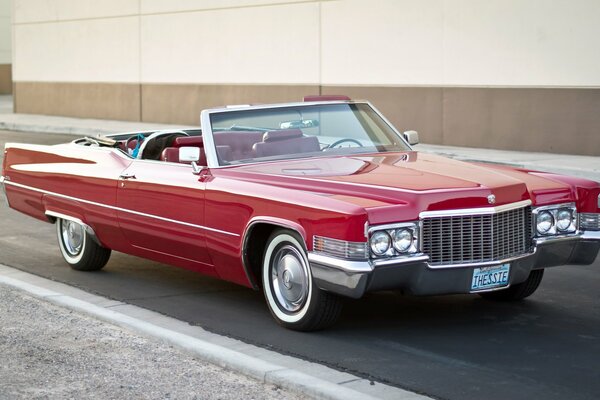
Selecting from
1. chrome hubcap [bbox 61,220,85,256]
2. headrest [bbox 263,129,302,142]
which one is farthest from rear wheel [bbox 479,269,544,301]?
chrome hubcap [bbox 61,220,85,256]

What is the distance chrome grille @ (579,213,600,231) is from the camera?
7801mm

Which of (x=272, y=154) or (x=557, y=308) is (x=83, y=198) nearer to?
(x=272, y=154)

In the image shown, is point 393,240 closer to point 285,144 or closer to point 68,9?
point 285,144

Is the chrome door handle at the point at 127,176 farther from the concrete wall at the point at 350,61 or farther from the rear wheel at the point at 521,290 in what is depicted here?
the concrete wall at the point at 350,61

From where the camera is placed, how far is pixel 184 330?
738 cm

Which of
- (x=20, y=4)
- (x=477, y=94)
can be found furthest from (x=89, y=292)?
(x=20, y=4)

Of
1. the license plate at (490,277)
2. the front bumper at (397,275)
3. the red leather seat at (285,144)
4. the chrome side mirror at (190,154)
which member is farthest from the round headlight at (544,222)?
the chrome side mirror at (190,154)

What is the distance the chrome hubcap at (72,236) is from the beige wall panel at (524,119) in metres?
11.1

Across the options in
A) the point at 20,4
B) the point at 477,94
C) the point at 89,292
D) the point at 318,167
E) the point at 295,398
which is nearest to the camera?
the point at 295,398

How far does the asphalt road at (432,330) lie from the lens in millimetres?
6246

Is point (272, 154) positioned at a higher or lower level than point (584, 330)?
higher

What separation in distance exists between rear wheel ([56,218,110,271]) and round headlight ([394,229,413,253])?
139 inches

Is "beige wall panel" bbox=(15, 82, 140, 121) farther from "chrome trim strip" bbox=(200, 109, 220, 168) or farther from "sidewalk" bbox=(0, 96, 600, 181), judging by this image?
"chrome trim strip" bbox=(200, 109, 220, 168)

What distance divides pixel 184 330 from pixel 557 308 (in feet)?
8.49
